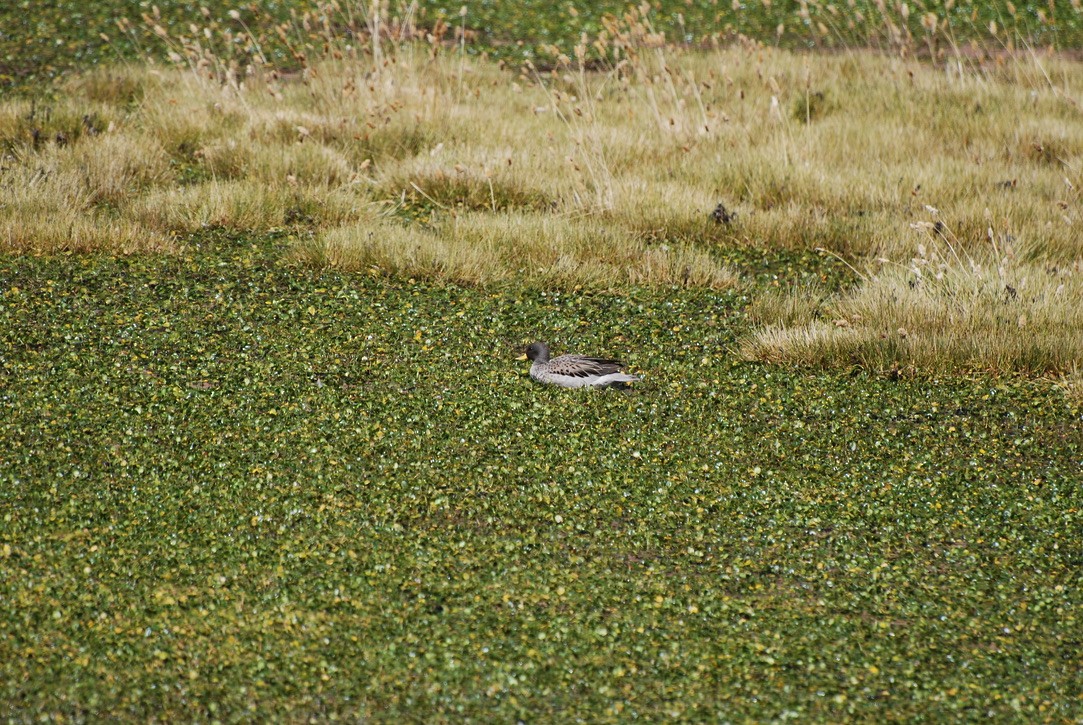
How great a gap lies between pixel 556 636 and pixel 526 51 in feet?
31.9

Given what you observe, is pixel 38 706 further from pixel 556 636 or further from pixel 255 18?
pixel 255 18

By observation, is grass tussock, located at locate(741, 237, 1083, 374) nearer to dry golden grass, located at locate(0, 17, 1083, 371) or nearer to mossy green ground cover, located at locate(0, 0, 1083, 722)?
dry golden grass, located at locate(0, 17, 1083, 371)

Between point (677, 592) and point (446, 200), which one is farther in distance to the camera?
point (446, 200)

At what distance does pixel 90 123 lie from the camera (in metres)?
9.98

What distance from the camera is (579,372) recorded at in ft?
21.6

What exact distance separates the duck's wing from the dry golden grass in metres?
1.12

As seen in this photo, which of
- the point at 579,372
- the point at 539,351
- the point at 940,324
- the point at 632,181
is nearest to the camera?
the point at 579,372

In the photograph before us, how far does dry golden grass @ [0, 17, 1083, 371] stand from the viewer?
7605mm

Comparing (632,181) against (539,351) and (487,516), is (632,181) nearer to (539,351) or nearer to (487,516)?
(539,351)

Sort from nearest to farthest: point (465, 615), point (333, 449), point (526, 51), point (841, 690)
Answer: point (841, 690) → point (465, 615) → point (333, 449) → point (526, 51)

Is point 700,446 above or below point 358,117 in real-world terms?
below

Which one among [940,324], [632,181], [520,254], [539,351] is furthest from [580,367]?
[632,181]

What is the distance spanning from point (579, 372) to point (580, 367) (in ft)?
0.10

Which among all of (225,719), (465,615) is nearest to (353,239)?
(465,615)
